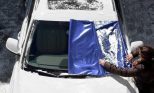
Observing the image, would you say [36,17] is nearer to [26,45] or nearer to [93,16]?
[26,45]

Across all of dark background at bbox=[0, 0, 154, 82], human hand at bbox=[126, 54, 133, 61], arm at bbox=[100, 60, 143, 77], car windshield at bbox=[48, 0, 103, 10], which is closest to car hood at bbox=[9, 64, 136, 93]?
arm at bbox=[100, 60, 143, 77]

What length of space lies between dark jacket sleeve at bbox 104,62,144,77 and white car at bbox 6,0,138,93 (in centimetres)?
15

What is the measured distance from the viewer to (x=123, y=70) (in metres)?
6.64

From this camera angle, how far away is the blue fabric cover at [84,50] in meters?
6.88

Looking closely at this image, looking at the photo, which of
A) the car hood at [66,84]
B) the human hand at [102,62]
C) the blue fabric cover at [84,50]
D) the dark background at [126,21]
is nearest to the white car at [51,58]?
the car hood at [66,84]

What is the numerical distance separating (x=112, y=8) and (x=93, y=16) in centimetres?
49

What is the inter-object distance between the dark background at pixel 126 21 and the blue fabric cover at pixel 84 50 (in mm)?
2320

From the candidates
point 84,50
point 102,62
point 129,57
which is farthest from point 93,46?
point 129,57

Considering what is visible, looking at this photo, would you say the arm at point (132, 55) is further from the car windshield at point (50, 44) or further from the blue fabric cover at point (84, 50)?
the car windshield at point (50, 44)

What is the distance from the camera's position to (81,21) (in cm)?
736

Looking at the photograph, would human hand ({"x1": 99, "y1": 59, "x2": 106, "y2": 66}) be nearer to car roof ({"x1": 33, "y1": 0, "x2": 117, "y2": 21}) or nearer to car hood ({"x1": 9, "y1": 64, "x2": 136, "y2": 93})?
car hood ({"x1": 9, "y1": 64, "x2": 136, "y2": 93})

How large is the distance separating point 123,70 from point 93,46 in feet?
2.72

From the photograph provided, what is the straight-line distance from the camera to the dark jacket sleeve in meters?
6.64

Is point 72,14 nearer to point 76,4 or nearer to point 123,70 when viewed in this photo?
point 76,4
